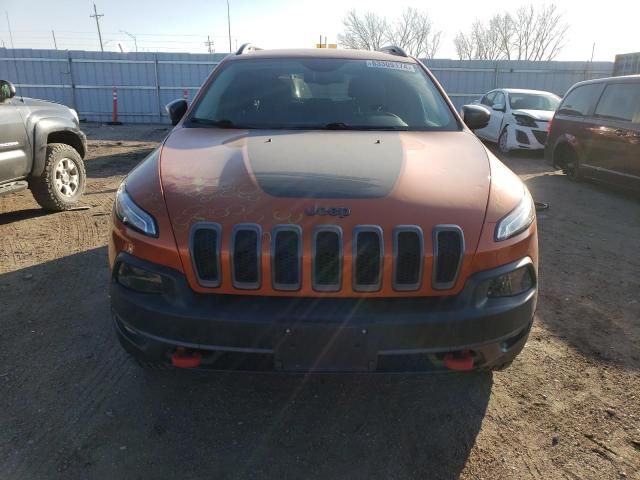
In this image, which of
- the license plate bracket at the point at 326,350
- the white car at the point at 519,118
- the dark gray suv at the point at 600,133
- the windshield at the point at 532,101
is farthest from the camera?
the windshield at the point at 532,101

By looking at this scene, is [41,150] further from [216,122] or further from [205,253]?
[205,253]

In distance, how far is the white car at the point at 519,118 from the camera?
10.8 metres

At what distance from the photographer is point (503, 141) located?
A: 1154cm

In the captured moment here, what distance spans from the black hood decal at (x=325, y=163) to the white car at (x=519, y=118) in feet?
29.2

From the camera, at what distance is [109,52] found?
18703 millimetres

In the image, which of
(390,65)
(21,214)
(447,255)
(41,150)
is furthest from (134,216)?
(21,214)

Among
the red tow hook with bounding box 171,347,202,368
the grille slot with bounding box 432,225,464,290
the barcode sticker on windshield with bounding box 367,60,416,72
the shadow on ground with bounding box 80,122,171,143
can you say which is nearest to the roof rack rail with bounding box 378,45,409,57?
the barcode sticker on windshield with bounding box 367,60,416,72

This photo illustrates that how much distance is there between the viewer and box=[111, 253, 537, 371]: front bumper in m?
1.87

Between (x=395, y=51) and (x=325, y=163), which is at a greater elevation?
(x=395, y=51)

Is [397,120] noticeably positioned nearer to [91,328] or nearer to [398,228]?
[398,228]

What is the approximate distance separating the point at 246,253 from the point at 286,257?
0.16 m

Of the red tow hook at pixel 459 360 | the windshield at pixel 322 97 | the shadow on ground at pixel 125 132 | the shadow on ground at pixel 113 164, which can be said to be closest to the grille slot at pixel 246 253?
the red tow hook at pixel 459 360

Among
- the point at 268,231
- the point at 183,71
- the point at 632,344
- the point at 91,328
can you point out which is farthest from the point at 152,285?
the point at 183,71

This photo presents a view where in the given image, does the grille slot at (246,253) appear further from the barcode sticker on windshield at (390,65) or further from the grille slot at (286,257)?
the barcode sticker on windshield at (390,65)
